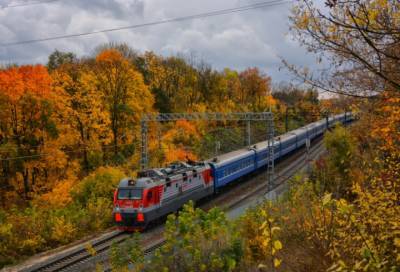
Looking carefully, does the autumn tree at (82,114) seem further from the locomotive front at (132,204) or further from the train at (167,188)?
the locomotive front at (132,204)

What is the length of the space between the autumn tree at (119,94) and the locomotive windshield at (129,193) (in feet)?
61.1

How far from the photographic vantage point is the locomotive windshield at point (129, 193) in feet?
63.7

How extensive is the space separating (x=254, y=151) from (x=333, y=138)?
12183 mm

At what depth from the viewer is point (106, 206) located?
22.3 meters

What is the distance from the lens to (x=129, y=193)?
19.6 meters

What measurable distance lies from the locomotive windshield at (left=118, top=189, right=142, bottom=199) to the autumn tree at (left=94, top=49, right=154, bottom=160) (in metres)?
18.6

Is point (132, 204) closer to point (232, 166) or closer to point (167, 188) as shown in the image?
point (167, 188)

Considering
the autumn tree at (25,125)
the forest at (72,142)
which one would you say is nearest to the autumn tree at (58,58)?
the forest at (72,142)

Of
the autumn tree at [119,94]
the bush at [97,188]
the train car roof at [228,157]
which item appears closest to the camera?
the bush at [97,188]

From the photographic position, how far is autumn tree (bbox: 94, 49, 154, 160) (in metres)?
38.7

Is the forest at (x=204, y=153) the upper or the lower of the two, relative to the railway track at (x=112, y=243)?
upper

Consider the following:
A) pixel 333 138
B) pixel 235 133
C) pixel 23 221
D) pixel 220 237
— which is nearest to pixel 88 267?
pixel 23 221

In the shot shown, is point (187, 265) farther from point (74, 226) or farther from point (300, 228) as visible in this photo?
point (74, 226)

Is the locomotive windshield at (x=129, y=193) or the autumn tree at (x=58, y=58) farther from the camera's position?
the autumn tree at (x=58, y=58)
